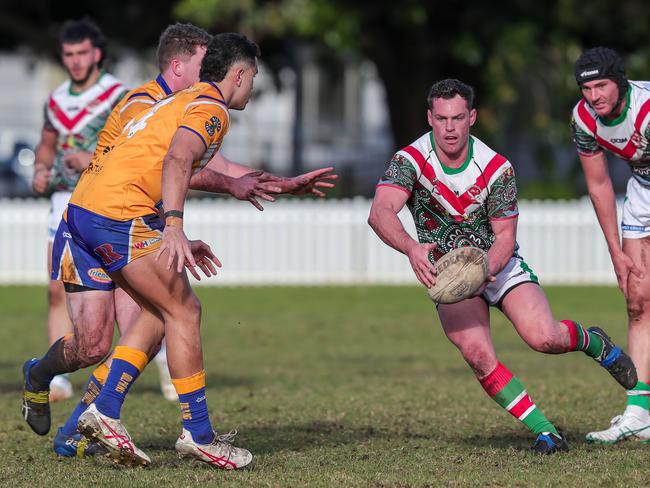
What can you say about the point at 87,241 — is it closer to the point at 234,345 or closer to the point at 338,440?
the point at 338,440

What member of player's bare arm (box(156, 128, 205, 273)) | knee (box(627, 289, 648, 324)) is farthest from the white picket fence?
player's bare arm (box(156, 128, 205, 273))

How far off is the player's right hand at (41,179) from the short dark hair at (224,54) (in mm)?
3559

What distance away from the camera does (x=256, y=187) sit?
6.80 metres

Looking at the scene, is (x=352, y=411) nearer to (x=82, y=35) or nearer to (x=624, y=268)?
(x=624, y=268)

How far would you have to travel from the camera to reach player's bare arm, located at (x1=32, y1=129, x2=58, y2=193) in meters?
9.90

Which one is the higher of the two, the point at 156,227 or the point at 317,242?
the point at 156,227

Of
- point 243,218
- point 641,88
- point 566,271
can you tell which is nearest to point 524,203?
point 566,271

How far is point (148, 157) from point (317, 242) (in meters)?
16.2

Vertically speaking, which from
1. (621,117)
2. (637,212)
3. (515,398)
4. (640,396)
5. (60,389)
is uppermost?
(621,117)

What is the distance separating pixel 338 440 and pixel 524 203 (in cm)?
1584

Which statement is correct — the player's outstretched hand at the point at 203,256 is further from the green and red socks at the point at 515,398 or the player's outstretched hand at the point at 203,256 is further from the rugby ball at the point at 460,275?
the green and red socks at the point at 515,398

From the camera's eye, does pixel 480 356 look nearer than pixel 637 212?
Yes

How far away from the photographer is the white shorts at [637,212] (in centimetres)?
801

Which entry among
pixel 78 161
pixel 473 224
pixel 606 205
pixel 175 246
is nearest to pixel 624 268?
pixel 606 205
